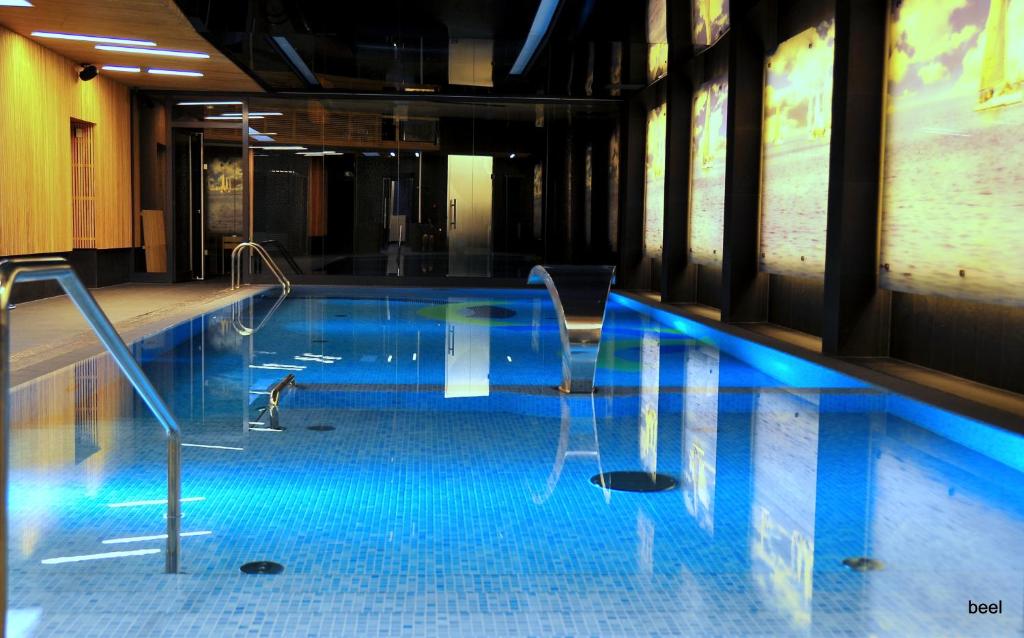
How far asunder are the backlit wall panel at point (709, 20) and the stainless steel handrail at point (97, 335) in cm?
989

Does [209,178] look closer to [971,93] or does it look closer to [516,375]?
[516,375]

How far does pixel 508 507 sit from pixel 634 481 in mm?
703

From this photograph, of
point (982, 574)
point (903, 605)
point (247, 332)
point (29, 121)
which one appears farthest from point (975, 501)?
point (29, 121)

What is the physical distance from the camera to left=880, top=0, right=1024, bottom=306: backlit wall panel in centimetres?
612

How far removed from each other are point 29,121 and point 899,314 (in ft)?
31.8

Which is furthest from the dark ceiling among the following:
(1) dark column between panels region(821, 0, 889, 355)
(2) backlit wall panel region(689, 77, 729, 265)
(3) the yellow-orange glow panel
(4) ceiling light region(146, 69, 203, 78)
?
(1) dark column between panels region(821, 0, 889, 355)

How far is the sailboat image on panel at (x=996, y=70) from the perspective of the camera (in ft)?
19.8

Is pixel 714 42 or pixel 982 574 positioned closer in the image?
pixel 982 574

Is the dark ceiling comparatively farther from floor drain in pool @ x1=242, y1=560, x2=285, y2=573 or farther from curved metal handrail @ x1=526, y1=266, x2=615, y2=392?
floor drain in pool @ x1=242, y1=560, x2=285, y2=573

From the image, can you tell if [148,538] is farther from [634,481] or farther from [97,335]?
[634,481]

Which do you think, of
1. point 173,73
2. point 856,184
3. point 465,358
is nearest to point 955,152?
point 856,184

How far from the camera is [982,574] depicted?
10.7 ft

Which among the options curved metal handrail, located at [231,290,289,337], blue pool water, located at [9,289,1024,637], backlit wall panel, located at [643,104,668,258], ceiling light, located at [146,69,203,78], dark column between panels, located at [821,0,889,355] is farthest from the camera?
backlit wall panel, located at [643,104,668,258]

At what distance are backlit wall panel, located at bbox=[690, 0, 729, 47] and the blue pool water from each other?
18.5 feet
